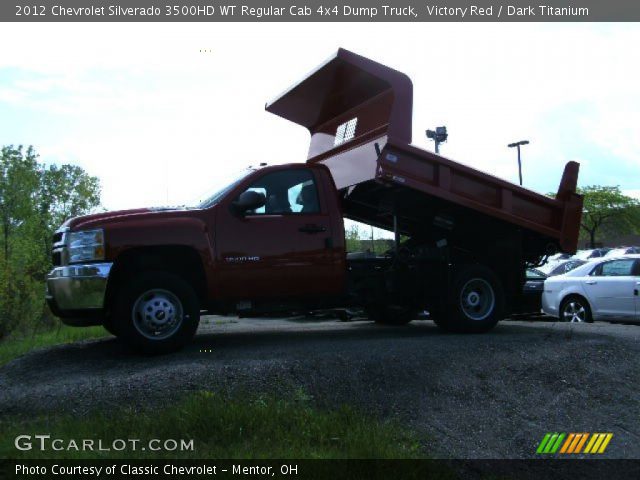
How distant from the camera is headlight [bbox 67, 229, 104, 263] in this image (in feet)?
21.7

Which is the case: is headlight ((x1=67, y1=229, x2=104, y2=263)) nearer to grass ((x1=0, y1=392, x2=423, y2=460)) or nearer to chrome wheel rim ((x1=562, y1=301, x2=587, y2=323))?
grass ((x1=0, y1=392, x2=423, y2=460))

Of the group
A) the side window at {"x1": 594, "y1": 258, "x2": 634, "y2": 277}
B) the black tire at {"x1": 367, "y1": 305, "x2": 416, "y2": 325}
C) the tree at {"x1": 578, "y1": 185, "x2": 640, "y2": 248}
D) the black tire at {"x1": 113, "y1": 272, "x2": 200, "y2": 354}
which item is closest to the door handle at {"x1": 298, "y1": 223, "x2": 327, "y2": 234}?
the black tire at {"x1": 113, "y1": 272, "x2": 200, "y2": 354}

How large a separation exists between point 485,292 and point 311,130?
11.2 ft

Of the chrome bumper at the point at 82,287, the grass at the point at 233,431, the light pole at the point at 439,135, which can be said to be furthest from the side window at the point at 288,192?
the light pole at the point at 439,135

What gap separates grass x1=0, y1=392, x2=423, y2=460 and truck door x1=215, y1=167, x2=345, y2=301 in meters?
2.01

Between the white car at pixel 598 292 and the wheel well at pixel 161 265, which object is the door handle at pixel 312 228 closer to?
the wheel well at pixel 161 265

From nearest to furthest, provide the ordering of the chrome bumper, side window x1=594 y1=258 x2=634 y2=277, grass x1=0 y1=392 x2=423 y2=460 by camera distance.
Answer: grass x1=0 y1=392 x2=423 y2=460
the chrome bumper
side window x1=594 y1=258 x2=634 y2=277

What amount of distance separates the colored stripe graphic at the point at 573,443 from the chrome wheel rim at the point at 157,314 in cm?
363

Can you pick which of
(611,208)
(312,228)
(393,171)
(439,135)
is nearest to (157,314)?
(312,228)

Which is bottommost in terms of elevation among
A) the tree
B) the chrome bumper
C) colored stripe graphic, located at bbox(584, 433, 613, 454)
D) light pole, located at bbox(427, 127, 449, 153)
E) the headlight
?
colored stripe graphic, located at bbox(584, 433, 613, 454)

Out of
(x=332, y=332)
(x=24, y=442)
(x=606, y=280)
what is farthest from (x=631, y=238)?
(x=24, y=442)

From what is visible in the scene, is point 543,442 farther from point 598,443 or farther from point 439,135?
point 439,135

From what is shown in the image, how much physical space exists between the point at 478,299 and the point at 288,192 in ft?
9.29

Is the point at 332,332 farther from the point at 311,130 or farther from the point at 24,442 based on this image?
the point at 24,442
